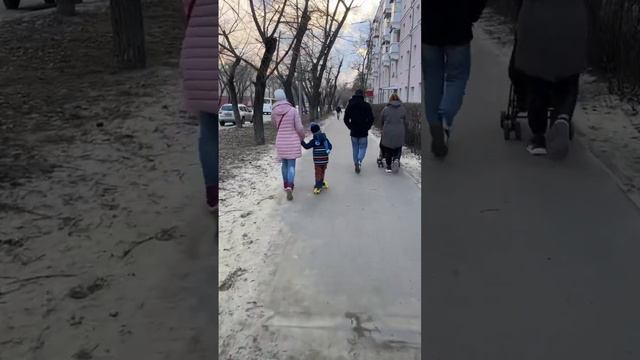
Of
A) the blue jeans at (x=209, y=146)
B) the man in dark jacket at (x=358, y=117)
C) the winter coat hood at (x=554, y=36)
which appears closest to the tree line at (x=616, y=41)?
the winter coat hood at (x=554, y=36)

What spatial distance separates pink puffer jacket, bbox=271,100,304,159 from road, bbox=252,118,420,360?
0.09 m

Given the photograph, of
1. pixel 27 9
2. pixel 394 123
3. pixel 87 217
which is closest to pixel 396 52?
pixel 394 123

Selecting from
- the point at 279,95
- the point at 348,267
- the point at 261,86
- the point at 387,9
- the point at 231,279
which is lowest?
the point at 231,279

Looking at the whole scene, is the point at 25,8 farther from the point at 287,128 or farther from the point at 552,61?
the point at 552,61

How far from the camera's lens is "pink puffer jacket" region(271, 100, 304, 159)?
2.03m

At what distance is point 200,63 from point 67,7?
777 millimetres

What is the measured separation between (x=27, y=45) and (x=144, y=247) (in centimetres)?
112

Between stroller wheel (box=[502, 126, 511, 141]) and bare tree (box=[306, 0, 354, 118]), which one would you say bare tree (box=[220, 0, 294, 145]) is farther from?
stroller wheel (box=[502, 126, 511, 141])

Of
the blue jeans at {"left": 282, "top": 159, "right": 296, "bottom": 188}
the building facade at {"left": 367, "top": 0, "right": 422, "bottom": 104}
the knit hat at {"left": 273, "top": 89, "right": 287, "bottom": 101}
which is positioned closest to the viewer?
the building facade at {"left": 367, "top": 0, "right": 422, "bottom": 104}

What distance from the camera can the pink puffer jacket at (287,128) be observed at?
6.66 ft

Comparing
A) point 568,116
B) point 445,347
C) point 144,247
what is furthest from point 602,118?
point 144,247

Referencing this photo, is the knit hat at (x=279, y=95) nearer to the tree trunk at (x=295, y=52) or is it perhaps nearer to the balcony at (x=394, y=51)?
the tree trunk at (x=295, y=52)

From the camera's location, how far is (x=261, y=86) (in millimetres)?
2660

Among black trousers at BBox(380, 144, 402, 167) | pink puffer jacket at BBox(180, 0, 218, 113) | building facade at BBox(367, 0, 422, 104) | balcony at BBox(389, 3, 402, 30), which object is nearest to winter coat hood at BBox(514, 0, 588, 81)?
building facade at BBox(367, 0, 422, 104)
